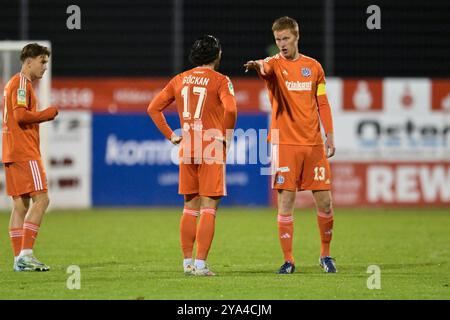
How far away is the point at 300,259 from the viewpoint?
10414 millimetres

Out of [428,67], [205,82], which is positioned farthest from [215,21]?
[205,82]

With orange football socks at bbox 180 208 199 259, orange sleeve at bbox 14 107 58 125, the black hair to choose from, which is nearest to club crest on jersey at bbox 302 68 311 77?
orange football socks at bbox 180 208 199 259

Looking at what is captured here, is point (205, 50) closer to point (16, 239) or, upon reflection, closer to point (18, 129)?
point (18, 129)

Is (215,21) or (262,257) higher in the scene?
(215,21)

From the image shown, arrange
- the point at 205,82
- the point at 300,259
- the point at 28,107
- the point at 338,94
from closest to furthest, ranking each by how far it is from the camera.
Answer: the point at 205,82 < the point at 28,107 < the point at 300,259 < the point at 338,94

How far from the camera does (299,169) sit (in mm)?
9172

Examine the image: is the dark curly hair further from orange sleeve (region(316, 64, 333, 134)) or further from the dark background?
the dark background

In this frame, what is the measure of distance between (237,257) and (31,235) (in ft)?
7.54

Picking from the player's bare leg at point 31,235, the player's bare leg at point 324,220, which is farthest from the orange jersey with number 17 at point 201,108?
the player's bare leg at point 31,235

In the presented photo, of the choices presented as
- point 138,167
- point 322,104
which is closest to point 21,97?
point 322,104

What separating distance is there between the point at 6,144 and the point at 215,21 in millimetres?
10621

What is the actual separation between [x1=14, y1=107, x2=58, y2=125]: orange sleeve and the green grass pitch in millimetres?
1383
